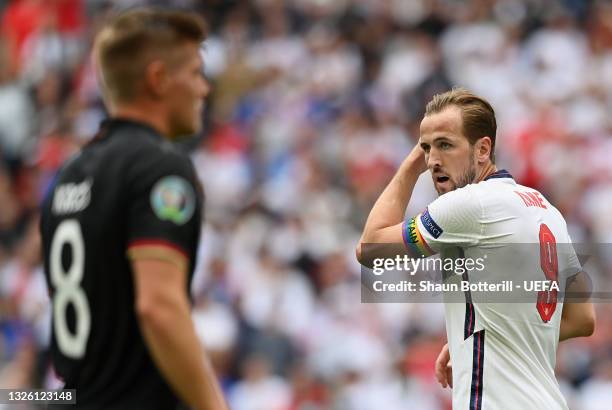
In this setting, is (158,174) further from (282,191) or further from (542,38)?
(542,38)

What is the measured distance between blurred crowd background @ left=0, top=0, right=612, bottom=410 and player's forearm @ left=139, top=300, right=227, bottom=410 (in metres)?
7.25

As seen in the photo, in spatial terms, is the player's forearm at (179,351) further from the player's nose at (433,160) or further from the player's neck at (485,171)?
the player's neck at (485,171)

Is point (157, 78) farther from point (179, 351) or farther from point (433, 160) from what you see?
point (433, 160)

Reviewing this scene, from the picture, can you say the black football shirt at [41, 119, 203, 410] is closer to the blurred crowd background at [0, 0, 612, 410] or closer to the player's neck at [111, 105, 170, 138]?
the player's neck at [111, 105, 170, 138]

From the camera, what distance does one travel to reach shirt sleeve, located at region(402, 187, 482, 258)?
14.6 ft

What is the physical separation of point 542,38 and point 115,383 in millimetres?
12392

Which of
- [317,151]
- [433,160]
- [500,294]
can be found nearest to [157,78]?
[433,160]

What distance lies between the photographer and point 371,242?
15.4 ft

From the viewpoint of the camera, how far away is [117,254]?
3459 millimetres

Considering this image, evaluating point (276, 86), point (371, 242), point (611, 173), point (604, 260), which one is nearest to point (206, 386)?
point (371, 242)

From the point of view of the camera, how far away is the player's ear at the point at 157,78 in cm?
358

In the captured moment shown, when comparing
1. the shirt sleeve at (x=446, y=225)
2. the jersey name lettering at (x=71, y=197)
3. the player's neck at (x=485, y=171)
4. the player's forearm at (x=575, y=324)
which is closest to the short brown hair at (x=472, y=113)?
the player's neck at (x=485, y=171)

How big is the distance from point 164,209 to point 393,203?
155cm

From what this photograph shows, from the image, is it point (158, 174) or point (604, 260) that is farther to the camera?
point (604, 260)
